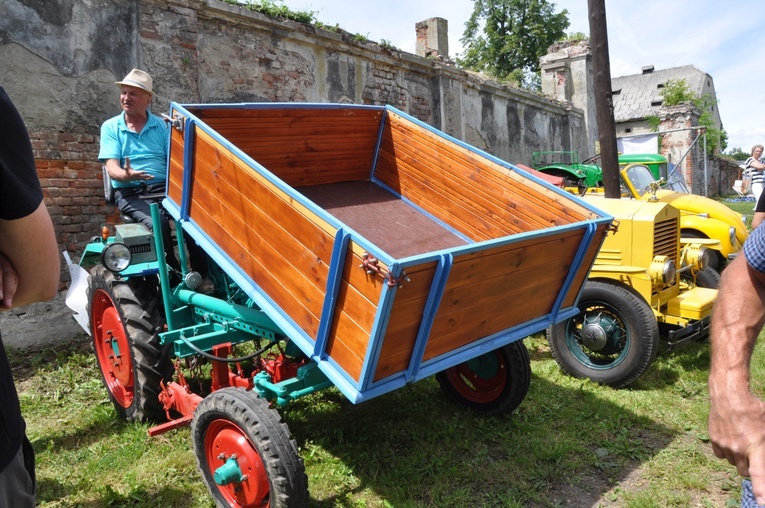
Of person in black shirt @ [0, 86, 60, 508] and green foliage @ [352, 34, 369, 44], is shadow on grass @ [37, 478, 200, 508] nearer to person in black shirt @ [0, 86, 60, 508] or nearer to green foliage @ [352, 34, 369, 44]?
person in black shirt @ [0, 86, 60, 508]

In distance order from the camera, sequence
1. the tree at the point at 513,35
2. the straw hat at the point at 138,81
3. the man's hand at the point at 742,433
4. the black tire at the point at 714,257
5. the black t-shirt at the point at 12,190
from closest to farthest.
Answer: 1. the man's hand at the point at 742,433
2. the black t-shirt at the point at 12,190
3. the straw hat at the point at 138,81
4. the black tire at the point at 714,257
5. the tree at the point at 513,35

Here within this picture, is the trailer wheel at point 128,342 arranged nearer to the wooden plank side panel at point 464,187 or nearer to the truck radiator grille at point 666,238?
the wooden plank side panel at point 464,187

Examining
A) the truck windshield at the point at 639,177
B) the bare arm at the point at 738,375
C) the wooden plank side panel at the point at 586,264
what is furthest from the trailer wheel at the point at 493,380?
the truck windshield at the point at 639,177

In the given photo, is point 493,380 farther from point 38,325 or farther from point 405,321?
point 38,325

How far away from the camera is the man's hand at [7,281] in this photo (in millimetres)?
1348

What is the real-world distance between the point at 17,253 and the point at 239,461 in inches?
64.9

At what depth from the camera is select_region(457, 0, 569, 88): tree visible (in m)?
35.5

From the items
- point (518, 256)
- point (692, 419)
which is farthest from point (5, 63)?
point (692, 419)

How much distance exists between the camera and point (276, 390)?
280cm

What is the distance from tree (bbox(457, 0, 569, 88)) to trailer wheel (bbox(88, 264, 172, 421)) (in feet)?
111

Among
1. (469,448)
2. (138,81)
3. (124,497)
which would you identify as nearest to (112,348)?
(124,497)

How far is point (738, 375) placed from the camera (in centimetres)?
120

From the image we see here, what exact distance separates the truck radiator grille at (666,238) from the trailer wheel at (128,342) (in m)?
3.96

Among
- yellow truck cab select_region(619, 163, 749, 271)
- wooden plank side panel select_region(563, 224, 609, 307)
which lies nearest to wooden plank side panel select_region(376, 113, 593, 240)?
wooden plank side panel select_region(563, 224, 609, 307)
